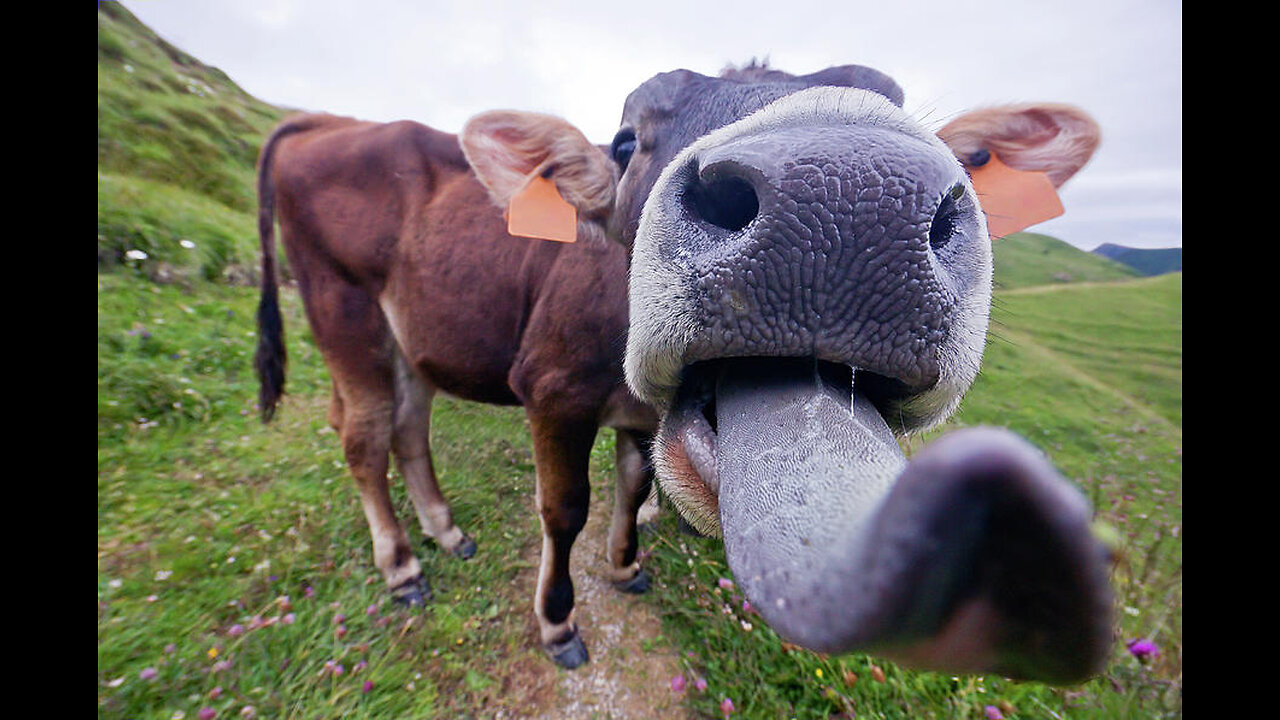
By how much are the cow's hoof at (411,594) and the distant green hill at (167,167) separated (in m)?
4.48

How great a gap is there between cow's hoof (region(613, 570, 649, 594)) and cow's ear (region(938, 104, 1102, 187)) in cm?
283

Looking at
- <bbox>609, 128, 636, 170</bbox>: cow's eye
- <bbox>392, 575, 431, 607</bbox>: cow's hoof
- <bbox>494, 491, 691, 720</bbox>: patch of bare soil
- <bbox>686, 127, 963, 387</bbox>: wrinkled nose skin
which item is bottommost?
<bbox>494, 491, 691, 720</bbox>: patch of bare soil

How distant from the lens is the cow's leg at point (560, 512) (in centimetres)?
245

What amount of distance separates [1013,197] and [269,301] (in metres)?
4.28

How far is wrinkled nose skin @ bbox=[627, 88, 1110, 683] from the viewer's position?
1.71 ft

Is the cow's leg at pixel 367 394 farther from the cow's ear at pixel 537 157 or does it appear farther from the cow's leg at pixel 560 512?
the cow's ear at pixel 537 157

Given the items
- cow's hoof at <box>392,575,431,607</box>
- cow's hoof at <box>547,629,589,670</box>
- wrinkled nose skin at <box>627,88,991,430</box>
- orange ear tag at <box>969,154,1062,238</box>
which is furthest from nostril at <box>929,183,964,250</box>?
cow's hoof at <box>392,575,431,607</box>

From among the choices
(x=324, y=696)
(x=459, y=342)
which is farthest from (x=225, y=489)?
(x=459, y=342)

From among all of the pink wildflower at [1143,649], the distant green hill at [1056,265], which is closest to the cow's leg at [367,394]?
the pink wildflower at [1143,649]

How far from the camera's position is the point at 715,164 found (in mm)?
1049

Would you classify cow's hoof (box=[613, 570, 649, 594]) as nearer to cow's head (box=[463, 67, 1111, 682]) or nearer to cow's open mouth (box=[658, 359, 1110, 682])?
cow's head (box=[463, 67, 1111, 682])

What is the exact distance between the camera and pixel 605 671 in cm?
280

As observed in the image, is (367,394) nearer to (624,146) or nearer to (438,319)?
(438,319)

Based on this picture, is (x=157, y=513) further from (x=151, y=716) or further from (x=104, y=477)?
(x=151, y=716)
